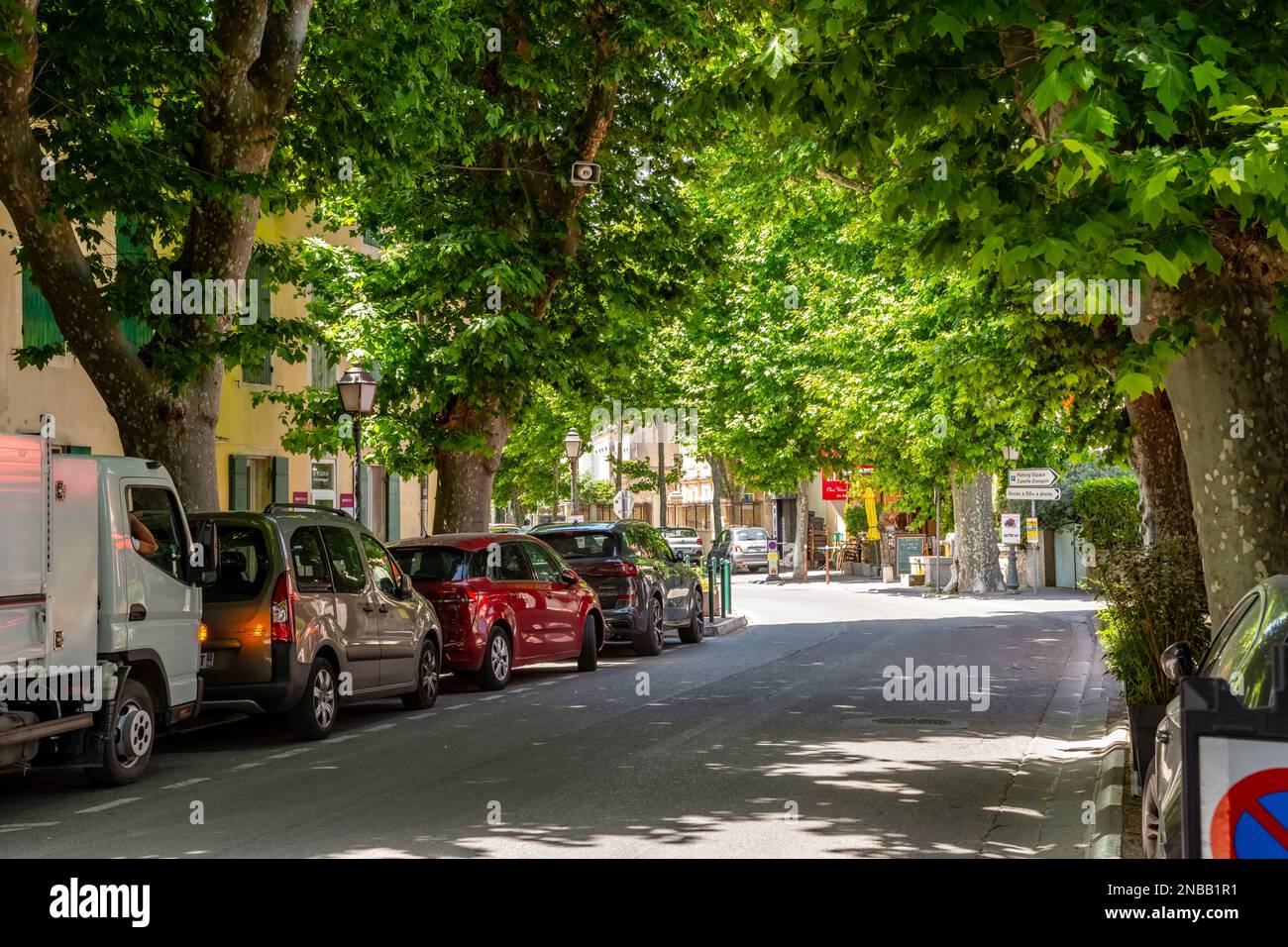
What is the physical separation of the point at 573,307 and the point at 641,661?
18.0ft

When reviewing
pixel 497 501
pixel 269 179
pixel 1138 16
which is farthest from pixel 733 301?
pixel 1138 16

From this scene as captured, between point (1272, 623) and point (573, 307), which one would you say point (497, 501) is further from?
point (1272, 623)

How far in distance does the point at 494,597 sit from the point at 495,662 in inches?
29.4

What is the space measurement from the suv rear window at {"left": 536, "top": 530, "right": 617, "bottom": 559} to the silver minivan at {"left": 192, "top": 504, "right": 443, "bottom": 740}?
7472 mm

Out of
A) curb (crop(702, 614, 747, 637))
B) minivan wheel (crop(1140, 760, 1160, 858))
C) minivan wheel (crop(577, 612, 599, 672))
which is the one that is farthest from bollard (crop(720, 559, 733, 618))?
minivan wheel (crop(1140, 760, 1160, 858))

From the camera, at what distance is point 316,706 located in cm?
1319

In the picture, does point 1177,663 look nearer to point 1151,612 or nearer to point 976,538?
point 1151,612

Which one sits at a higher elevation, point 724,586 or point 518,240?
point 518,240

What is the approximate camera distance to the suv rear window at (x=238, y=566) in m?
12.8

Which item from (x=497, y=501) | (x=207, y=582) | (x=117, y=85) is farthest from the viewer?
(x=497, y=501)

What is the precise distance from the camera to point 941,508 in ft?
166

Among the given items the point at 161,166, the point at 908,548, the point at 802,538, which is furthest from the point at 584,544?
the point at 802,538

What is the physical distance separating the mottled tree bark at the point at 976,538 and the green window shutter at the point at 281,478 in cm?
1722

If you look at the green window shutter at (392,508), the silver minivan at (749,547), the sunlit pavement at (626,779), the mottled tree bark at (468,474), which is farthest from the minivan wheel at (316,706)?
the silver minivan at (749,547)
